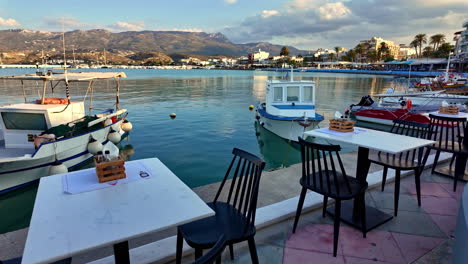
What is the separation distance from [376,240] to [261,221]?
4.19 feet

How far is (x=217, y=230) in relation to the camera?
212 cm

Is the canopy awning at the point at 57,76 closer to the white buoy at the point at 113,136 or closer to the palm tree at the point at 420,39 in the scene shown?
the white buoy at the point at 113,136

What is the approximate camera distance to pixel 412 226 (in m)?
3.20

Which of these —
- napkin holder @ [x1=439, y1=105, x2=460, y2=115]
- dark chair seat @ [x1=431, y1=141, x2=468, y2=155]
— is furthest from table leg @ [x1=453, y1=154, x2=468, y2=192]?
napkin holder @ [x1=439, y1=105, x2=460, y2=115]

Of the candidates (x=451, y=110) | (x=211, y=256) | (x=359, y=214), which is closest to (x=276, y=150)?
(x=451, y=110)

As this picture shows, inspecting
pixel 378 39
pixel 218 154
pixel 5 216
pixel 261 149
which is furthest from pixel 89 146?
pixel 378 39

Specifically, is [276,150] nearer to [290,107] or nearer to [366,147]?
[290,107]

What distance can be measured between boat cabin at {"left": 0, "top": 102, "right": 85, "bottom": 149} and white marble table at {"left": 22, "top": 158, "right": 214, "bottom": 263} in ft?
21.6

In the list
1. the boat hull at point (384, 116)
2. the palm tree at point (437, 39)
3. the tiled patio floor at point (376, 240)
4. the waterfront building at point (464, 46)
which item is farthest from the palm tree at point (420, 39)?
the tiled patio floor at point (376, 240)

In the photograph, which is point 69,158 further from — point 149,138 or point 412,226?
point 412,226

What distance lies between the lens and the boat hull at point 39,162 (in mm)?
6486

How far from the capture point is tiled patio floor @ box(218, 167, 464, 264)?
263cm

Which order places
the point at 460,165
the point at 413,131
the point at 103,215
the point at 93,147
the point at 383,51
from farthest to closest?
the point at 383,51, the point at 93,147, the point at 460,165, the point at 413,131, the point at 103,215

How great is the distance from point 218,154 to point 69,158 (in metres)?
4.87
